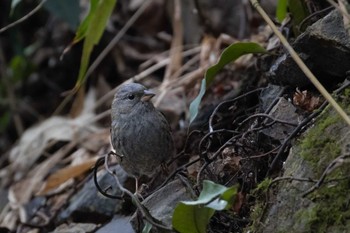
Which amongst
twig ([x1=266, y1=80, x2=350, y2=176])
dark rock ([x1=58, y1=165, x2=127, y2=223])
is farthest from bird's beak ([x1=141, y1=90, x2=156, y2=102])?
twig ([x1=266, y1=80, x2=350, y2=176])

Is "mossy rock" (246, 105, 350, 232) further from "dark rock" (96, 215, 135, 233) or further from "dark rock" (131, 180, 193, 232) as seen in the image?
"dark rock" (96, 215, 135, 233)

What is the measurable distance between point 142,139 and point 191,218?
103 cm

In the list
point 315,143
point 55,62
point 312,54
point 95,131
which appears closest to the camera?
point 315,143

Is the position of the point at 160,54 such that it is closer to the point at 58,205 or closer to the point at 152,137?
the point at 58,205

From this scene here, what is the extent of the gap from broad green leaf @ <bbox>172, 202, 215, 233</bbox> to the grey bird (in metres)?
0.96

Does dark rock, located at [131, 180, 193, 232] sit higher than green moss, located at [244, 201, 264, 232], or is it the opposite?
dark rock, located at [131, 180, 193, 232]

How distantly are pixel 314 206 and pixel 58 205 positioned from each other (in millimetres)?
2192

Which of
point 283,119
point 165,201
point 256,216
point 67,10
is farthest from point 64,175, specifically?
point 256,216

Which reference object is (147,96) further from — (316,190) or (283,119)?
(316,190)

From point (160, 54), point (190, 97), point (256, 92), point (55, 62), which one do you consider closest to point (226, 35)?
point (190, 97)

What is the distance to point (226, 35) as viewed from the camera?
4.81 m

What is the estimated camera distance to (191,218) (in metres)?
2.41

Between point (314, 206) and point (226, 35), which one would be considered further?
point (226, 35)

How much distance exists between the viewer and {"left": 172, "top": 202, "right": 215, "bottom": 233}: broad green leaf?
7.82 ft
